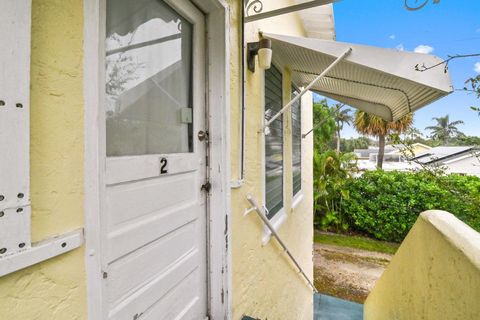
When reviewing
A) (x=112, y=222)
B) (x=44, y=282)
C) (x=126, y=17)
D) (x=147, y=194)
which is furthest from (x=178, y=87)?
(x=44, y=282)

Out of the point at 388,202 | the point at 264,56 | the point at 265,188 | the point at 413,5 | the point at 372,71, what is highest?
the point at 413,5

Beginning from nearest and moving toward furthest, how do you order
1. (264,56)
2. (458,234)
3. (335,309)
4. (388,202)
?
1. (458,234)
2. (264,56)
3. (335,309)
4. (388,202)

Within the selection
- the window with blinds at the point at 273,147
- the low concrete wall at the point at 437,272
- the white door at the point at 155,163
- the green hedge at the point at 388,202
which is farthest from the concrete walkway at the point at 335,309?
the green hedge at the point at 388,202

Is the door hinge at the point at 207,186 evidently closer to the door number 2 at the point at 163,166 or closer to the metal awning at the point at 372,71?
the door number 2 at the point at 163,166

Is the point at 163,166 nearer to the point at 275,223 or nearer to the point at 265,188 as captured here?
the point at 265,188

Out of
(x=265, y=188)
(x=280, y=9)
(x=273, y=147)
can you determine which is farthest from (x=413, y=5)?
(x=265, y=188)

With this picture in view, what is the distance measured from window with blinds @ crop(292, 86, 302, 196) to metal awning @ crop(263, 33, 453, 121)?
0.54 metres

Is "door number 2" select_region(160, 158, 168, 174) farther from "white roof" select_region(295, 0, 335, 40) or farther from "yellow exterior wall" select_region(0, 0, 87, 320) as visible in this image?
"white roof" select_region(295, 0, 335, 40)

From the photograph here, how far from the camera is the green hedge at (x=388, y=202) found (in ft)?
29.3

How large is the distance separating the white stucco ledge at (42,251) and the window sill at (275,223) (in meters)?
2.12

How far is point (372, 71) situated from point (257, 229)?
191 cm

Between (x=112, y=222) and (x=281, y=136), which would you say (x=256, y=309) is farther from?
(x=281, y=136)

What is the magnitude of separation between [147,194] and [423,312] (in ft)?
6.93

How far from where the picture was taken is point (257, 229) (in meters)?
2.61
